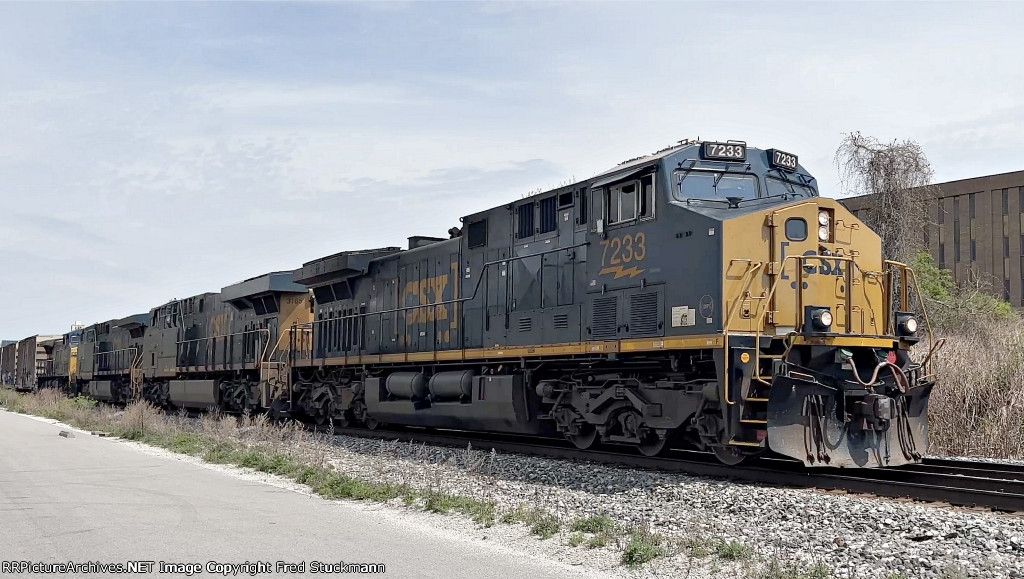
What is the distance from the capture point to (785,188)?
11.8 m

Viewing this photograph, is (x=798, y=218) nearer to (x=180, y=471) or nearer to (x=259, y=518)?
(x=259, y=518)

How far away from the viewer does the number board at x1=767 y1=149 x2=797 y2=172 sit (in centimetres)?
1177

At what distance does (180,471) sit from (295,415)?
9760mm

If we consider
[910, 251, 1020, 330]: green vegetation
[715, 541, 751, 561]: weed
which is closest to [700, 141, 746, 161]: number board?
[715, 541, 751, 561]: weed

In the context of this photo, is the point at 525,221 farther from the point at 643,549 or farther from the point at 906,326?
the point at 643,549

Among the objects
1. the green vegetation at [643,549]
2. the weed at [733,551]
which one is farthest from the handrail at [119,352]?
the weed at [733,551]

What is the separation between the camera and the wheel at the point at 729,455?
1026 cm

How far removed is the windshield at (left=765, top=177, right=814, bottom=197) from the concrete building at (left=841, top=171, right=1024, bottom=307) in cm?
4429

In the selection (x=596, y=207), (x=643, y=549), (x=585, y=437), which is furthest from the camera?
(x=585, y=437)

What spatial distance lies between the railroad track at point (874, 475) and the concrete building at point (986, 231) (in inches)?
1776

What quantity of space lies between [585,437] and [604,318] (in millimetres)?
1887

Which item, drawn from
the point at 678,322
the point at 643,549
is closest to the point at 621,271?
the point at 678,322

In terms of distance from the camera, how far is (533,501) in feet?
30.3

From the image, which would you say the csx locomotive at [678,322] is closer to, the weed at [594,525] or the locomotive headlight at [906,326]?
the locomotive headlight at [906,326]
